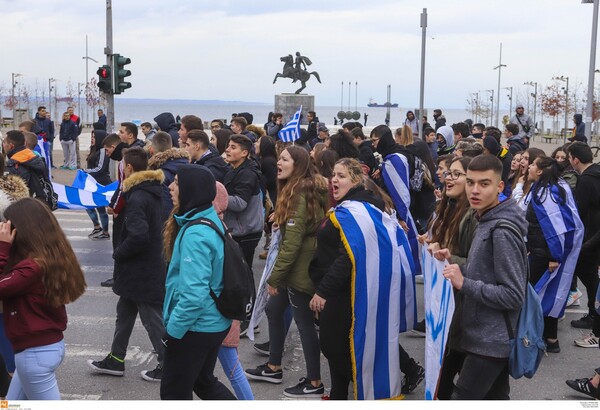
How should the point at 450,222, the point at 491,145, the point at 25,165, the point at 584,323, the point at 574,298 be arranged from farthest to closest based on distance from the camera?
the point at 491,145, the point at 574,298, the point at 25,165, the point at 584,323, the point at 450,222

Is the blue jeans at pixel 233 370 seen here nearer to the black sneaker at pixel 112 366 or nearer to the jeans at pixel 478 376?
the jeans at pixel 478 376

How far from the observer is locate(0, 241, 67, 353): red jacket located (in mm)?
4543

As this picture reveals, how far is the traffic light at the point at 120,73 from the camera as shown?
19328 mm

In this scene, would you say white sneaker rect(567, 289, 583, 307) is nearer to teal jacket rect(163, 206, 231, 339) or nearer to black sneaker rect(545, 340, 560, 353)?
black sneaker rect(545, 340, 560, 353)

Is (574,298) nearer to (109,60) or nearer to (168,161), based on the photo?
(168,161)

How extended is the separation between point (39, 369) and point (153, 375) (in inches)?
84.3

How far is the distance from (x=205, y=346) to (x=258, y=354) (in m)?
2.83

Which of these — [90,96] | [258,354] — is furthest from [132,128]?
[90,96]

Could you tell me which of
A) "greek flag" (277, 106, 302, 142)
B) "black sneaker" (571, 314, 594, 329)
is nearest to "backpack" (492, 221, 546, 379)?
"black sneaker" (571, 314, 594, 329)

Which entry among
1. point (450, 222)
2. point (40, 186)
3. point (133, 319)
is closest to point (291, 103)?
point (40, 186)

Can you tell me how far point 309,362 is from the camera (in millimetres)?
6359

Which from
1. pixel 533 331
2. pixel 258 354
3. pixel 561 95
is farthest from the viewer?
pixel 561 95

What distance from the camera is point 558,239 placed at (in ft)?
23.9

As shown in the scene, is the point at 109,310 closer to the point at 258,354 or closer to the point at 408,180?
the point at 258,354
